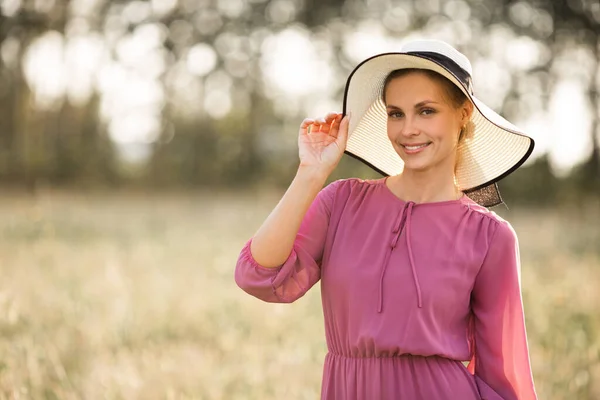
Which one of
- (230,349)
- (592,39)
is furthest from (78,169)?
(230,349)

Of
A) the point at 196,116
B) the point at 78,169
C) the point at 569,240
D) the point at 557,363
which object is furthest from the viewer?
the point at 196,116

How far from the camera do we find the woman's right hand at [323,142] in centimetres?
250

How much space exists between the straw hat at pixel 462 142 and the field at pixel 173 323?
1484 mm

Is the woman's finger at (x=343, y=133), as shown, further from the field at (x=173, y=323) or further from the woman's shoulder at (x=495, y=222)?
the field at (x=173, y=323)

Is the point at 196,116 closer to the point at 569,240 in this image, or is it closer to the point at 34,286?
the point at 569,240

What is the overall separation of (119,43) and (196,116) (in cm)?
316

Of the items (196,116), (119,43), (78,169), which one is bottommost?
(78,169)

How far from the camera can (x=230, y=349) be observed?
16.1ft

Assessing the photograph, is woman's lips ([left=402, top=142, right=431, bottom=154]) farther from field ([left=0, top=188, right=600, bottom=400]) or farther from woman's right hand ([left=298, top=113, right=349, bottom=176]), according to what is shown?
field ([left=0, top=188, right=600, bottom=400])

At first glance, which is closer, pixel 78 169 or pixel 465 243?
pixel 465 243

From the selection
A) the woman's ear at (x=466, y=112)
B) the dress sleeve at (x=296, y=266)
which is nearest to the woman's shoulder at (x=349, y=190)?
the dress sleeve at (x=296, y=266)

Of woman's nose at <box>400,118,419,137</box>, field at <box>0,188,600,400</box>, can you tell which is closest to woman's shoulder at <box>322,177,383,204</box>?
woman's nose at <box>400,118,419,137</box>

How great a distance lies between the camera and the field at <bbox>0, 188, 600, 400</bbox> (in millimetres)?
4047

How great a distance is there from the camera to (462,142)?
2.72 meters
